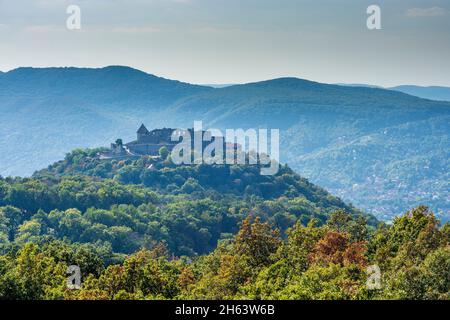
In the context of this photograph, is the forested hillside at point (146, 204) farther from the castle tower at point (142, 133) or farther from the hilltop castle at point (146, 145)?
the castle tower at point (142, 133)

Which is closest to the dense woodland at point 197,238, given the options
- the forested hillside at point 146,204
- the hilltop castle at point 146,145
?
the forested hillside at point 146,204

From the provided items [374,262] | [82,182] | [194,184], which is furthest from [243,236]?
[194,184]

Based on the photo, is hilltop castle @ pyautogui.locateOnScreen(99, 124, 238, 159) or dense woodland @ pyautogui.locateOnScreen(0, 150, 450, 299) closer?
dense woodland @ pyautogui.locateOnScreen(0, 150, 450, 299)

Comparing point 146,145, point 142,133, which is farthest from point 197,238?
point 142,133

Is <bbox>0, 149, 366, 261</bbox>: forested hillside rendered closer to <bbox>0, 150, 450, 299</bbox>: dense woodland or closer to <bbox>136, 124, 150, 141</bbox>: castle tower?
<bbox>0, 150, 450, 299</bbox>: dense woodland

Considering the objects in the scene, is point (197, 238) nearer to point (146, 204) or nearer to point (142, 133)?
point (146, 204)

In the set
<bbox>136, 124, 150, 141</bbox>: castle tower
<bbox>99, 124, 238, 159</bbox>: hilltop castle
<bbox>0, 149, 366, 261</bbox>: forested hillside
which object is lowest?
<bbox>0, 149, 366, 261</bbox>: forested hillside

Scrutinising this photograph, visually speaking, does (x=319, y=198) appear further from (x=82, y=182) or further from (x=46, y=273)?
(x=46, y=273)

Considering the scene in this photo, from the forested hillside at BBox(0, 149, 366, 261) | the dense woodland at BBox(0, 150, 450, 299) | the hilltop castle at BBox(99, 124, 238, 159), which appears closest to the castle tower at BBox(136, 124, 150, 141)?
the hilltop castle at BBox(99, 124, 238, 159)
